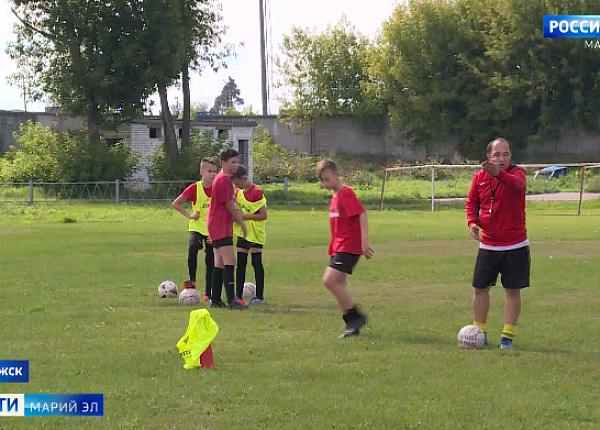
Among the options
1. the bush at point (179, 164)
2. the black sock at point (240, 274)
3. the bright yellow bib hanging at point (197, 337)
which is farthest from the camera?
the bush at point (179, 164)

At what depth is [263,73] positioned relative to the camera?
73.1 m

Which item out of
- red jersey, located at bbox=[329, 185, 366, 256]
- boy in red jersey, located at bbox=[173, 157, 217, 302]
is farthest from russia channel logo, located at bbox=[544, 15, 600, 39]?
red jersey, located at bbox=[329, 185, 366, 256]

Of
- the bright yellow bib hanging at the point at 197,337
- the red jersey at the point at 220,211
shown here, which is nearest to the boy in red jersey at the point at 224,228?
the red jersey at the point at 220,211

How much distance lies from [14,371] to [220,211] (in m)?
4.36

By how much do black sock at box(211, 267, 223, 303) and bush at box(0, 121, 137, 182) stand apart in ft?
110

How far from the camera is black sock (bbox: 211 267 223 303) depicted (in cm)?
1130

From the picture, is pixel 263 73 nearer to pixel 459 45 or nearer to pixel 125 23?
pixel 459 45

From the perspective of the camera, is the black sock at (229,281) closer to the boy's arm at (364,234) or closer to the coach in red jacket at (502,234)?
the boy's arm at (364,234)

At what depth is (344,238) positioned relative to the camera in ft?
30.2

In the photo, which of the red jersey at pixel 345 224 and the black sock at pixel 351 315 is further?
the black sock at pixel 351 315

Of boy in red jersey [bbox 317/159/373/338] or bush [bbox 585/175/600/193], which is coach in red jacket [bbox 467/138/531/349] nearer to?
boy in red jersey [bbox 317/159/373/338]

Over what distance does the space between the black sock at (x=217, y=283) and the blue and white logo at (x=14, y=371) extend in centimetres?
385

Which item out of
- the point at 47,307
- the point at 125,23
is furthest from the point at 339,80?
the point at 47,307

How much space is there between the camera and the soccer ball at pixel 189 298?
11706 mm
